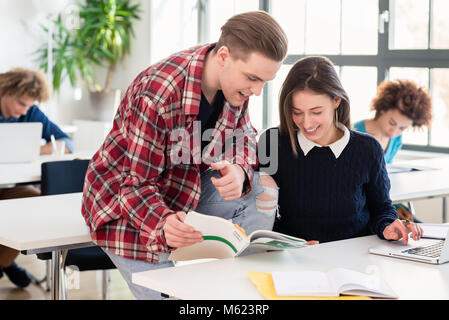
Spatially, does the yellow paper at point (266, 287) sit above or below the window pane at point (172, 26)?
below

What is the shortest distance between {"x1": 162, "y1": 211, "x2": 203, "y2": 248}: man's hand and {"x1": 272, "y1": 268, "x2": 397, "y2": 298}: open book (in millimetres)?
263

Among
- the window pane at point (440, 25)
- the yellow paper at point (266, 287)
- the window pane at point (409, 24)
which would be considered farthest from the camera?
the window pane at point (409, 24)

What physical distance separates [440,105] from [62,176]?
277 centimetres

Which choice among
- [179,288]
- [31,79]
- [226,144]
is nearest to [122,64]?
[31,79]

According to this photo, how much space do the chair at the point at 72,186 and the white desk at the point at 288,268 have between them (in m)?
1.26

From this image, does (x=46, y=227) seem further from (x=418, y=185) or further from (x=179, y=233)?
(x=418, y=185)

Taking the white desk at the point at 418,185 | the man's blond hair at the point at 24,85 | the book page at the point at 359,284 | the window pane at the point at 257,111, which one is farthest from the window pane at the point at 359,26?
the book page at the point at 359,284

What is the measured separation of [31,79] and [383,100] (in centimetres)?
208

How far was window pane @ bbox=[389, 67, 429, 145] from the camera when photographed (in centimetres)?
472

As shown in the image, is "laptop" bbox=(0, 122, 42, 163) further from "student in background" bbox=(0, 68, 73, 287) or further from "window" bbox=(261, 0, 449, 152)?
"window" bbox=(261, 0, 449, 152)

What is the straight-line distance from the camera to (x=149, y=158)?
6.27 ft

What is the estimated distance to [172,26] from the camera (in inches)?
257

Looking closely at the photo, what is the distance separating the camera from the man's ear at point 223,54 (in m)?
1.90

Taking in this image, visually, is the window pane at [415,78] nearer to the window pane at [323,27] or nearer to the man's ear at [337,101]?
the window pane at [323,27]
